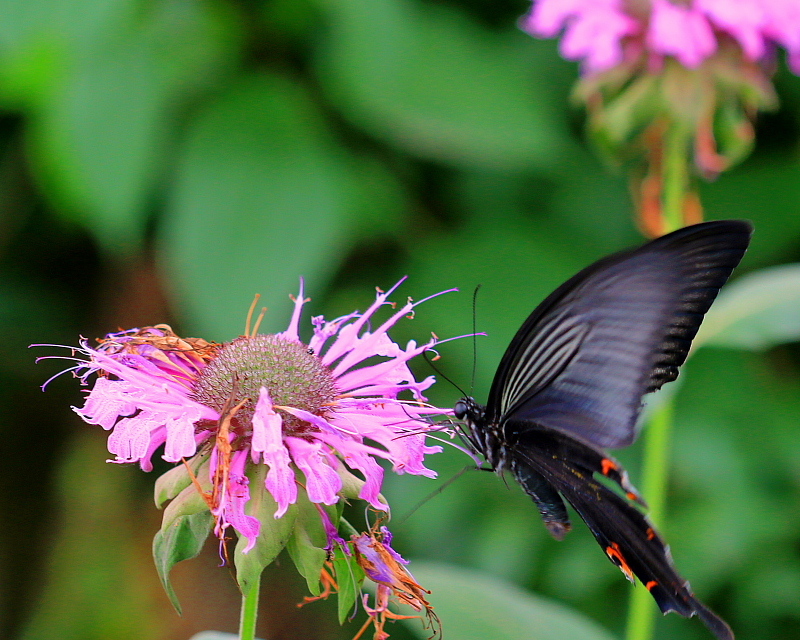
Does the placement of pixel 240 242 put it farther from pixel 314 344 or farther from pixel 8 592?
pixel 8 592

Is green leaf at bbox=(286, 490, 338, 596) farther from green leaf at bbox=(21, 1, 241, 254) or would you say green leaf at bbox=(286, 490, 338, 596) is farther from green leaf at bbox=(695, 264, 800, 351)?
green leaf at bbox=(21, 1, 241, 254)

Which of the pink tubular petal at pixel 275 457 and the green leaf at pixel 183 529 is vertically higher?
the pink tubular petal at pixel 275 457

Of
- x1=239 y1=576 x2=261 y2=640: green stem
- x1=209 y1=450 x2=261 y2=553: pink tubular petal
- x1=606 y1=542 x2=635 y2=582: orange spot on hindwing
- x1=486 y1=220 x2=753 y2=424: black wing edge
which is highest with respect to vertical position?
x1=486 y1=220 x2=753 y2=424: black wing edge

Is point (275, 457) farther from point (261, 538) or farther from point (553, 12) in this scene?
point (553, 12)

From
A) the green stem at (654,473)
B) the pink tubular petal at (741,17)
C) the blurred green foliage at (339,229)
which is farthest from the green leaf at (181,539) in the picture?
the pink tubular petal at (741,17)

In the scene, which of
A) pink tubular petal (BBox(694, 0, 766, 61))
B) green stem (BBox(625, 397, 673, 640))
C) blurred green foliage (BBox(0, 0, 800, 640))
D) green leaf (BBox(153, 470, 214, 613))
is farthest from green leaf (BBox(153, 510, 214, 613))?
pink tubular petal (BBox(694, 0, 766, 61))

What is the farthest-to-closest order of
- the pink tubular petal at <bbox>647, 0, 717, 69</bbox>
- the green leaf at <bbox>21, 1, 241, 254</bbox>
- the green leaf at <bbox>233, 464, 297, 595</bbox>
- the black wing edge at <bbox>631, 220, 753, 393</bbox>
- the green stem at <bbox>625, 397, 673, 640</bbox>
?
the green leaf at <bbox>21, 1, 241, 254</bbox>
the pink tubular petal at <bbox>647, 0, 717, 69</bbox>
the green stem at <bbox>625, 397, 673, 640</bbox>
the black wing edge at <bbox>631, 220, 753, 393</bbox>
the green leaf at <bbox>233, 464, 297, 595</bbox>

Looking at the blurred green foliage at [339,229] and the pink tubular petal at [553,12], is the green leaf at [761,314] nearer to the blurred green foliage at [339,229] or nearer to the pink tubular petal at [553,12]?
the blurred green foliage at [339,229]
